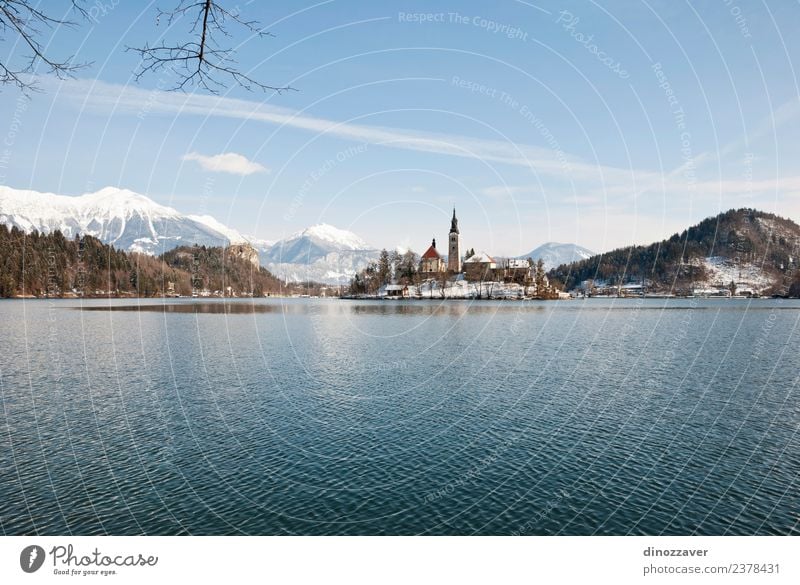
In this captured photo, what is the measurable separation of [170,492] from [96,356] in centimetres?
4488

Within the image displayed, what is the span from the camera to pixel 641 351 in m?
63.6

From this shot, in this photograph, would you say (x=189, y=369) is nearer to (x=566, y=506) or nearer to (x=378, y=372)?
(x=378, y=372)

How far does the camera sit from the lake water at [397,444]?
63.0ft

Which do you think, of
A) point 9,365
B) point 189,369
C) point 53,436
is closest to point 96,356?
point 9,365

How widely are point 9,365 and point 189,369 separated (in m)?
19.5

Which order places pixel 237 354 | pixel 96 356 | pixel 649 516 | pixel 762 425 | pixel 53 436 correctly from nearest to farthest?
pixel 649 516 → pixel 53 436 → pixel 762 425 → pixel 96 356 → pixel 237 354

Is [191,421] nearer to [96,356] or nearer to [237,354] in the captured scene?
[237,354]

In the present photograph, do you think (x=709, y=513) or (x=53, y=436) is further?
(x=53, y=436)

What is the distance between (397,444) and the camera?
90.3 feet

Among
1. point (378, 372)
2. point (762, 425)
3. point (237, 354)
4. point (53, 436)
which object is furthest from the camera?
point (237, 354)

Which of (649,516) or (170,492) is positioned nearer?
(649,516)

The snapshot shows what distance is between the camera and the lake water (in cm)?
1920

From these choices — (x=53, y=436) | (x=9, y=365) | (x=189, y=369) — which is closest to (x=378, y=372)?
(x=189, y=369)

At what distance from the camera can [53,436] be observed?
92.5 feet
